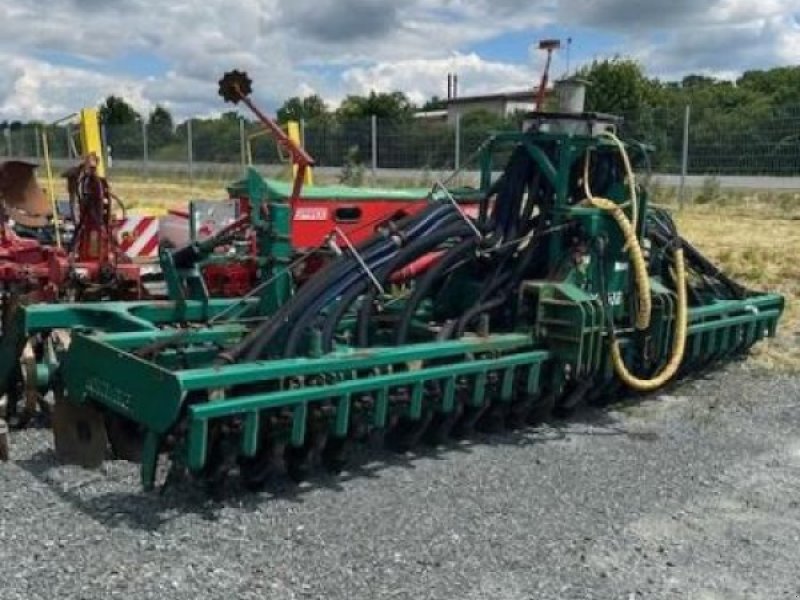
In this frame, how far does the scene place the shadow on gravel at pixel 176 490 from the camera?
4094 millimetres

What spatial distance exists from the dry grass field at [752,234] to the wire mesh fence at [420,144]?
29.0 inches

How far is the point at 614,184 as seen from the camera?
600cm

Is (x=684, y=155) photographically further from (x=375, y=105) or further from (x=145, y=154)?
(x=375, y=105)

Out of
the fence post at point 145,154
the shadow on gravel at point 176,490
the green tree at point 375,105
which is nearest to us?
the shadow on gravel at point 176,490

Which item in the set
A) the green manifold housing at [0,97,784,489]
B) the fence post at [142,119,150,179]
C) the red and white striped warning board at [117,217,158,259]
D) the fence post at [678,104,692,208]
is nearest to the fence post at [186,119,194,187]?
the fence post at [142,119,150,179]

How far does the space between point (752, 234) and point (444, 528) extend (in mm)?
10695

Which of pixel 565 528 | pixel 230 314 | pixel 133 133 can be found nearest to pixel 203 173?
pixel 133 133

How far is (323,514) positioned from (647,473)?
1612 mm

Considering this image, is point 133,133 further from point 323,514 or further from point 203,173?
point 323,514

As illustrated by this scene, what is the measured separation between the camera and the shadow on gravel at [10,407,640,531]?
409 cm

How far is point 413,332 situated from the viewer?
18.1 ft

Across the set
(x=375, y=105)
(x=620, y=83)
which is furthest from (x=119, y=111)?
(x=620, y=83)

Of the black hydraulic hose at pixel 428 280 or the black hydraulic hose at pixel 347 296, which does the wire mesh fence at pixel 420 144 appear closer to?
the black hydraulic hose at pixel 428 280

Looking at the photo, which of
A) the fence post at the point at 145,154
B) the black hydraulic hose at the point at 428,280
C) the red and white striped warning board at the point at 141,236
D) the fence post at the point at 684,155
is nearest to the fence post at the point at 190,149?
A: the fence post at the point at 145,154
